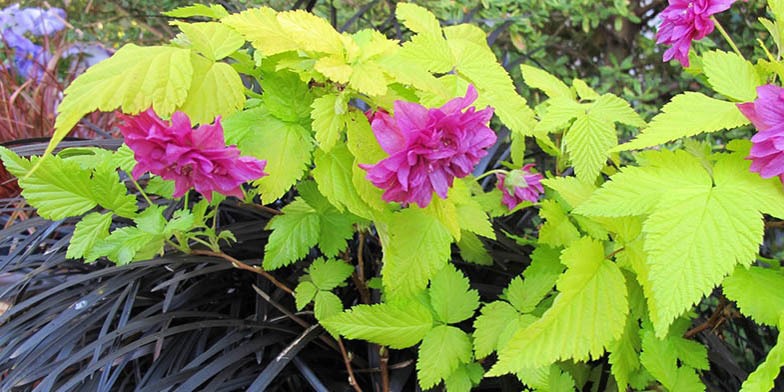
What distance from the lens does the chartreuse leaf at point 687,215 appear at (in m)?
0.49

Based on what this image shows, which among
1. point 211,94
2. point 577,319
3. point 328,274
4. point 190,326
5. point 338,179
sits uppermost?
point 211,94

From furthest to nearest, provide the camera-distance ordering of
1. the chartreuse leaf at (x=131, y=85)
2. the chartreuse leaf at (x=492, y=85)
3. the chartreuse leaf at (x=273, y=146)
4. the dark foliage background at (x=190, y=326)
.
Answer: the dark foliage background at (x=190, y=326)
the chartreuse leaf at (x=492, y=85)
the chartreuse leaf at (x=273, y=146)
the chartreuse leaf at (x=131, y=85)

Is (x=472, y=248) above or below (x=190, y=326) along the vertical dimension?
above

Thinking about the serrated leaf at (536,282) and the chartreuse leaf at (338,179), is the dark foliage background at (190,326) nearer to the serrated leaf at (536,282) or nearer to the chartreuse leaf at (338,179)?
the serrated leaf at (536,282)

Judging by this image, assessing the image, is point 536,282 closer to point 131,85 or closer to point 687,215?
point 687,215

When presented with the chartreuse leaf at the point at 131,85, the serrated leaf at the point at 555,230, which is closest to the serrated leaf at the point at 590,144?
the serrated leaf at the point at 555,230

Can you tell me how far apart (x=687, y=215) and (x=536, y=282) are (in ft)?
0.84

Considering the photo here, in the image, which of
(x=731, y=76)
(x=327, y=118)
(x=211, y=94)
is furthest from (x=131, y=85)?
(x=731, y=76)

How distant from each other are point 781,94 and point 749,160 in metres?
0.08

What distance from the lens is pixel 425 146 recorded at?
0.53 metres

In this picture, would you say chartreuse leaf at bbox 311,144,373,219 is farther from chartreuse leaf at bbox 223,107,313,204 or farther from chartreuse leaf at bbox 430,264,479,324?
chartreuse leaf at bbox 430,264,479,324

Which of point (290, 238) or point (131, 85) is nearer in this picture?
point (131, 85)

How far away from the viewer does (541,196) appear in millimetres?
1004

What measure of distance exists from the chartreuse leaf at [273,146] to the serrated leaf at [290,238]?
150mm
